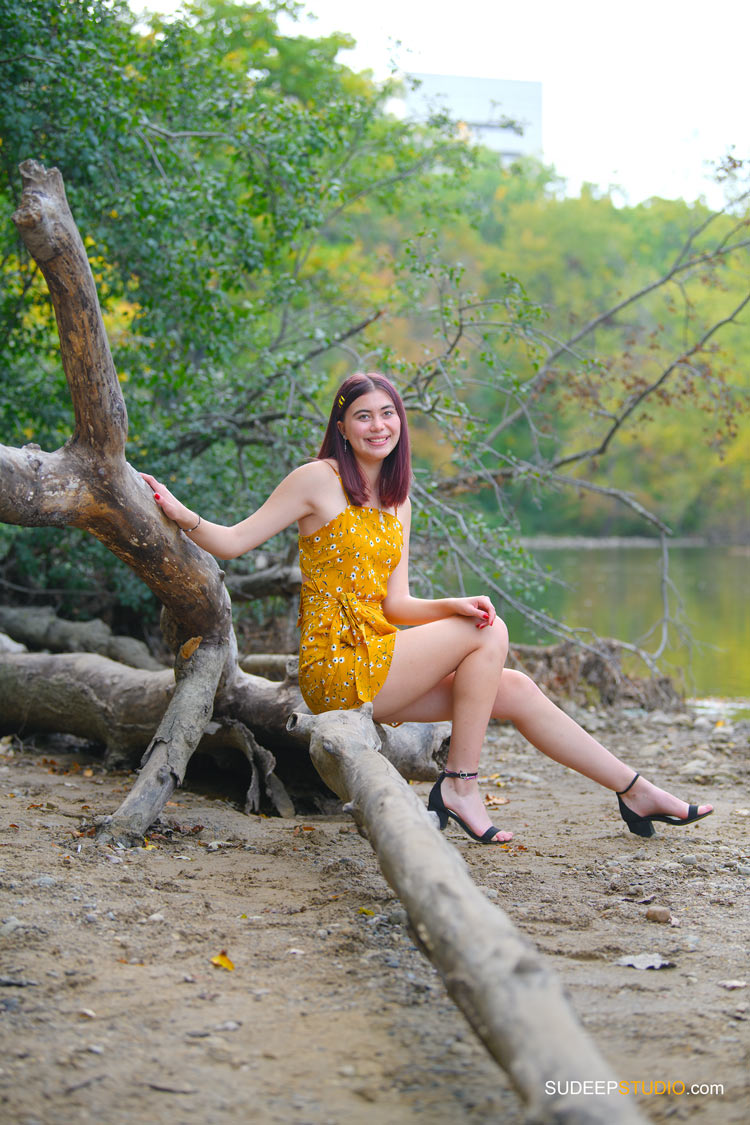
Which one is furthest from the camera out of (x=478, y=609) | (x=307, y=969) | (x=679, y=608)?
(x=679, y=608)

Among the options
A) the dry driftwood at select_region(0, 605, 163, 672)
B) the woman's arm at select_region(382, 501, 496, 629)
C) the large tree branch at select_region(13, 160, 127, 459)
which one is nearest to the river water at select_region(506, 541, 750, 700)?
the dry driftwood at select_region(0, 605, 163, 672)

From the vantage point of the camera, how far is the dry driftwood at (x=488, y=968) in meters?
1.47

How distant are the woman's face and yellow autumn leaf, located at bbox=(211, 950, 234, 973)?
1902mm

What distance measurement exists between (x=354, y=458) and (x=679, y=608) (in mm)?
5328

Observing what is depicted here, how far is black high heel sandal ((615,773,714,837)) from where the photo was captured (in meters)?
3.81

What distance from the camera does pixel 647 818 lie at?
3.85m

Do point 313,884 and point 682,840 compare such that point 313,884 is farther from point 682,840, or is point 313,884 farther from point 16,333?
point 16,333

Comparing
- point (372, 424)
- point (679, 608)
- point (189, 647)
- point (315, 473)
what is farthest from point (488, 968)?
point (679, 608)

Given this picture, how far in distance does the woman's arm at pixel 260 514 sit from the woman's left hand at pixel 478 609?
2.05ft

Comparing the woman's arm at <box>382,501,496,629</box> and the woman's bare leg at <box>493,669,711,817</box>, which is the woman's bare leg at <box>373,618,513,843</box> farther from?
the woman's bare leg at <box>493,669,711,817</box>

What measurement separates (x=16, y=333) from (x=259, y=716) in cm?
418

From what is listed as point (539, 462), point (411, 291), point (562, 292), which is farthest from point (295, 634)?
point (562, 292)

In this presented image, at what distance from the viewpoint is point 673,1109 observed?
1.82 meters

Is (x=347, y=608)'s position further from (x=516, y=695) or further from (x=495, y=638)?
(x=516, y=695)
